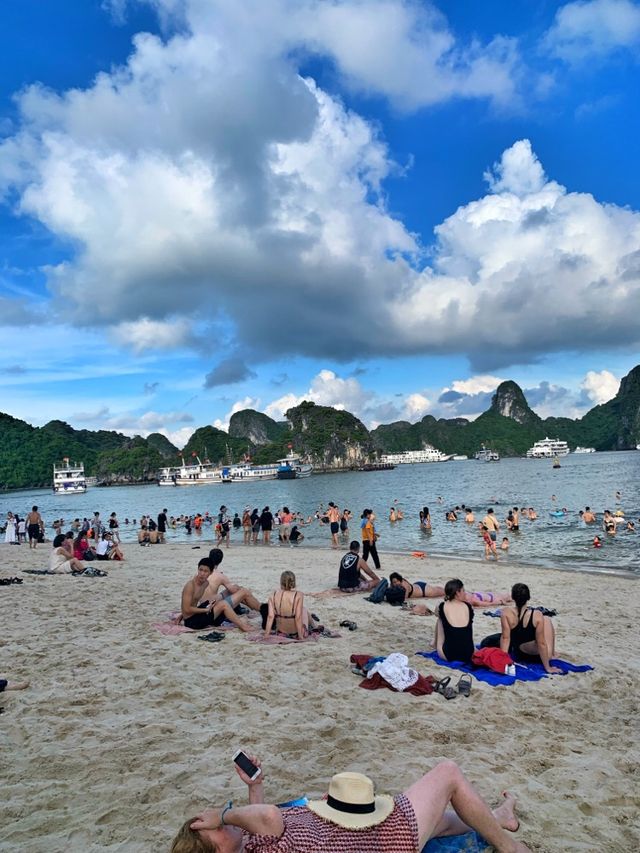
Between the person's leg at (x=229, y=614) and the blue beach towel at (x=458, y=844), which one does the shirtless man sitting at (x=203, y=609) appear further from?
the blue beach towel at (x=458, y=844)

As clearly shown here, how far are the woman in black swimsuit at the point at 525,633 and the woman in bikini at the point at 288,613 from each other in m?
2.59

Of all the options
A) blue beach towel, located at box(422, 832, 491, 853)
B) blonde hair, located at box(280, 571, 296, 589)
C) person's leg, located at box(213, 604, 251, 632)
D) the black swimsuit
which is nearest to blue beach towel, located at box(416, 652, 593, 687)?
the black swimsuit

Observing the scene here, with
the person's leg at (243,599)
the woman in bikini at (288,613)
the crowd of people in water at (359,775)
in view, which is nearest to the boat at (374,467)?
the crowd of people in water at (359,775)

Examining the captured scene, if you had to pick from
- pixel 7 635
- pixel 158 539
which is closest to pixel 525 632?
pixel 7 635

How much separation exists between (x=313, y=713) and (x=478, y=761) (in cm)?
152

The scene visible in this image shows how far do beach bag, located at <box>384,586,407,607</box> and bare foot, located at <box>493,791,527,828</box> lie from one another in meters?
6.76

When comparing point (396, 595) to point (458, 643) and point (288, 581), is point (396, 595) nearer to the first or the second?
point (288, 581)

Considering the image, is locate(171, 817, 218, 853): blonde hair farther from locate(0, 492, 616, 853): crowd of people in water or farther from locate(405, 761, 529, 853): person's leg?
→ locate(405, 761, 529, 853): person's leg

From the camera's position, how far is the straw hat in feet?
8.82

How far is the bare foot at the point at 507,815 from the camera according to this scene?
329 cm

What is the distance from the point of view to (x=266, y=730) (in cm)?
475

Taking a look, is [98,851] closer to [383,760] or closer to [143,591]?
[383,760]

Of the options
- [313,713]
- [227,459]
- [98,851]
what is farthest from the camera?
[227,459]

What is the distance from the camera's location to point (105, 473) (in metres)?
170
